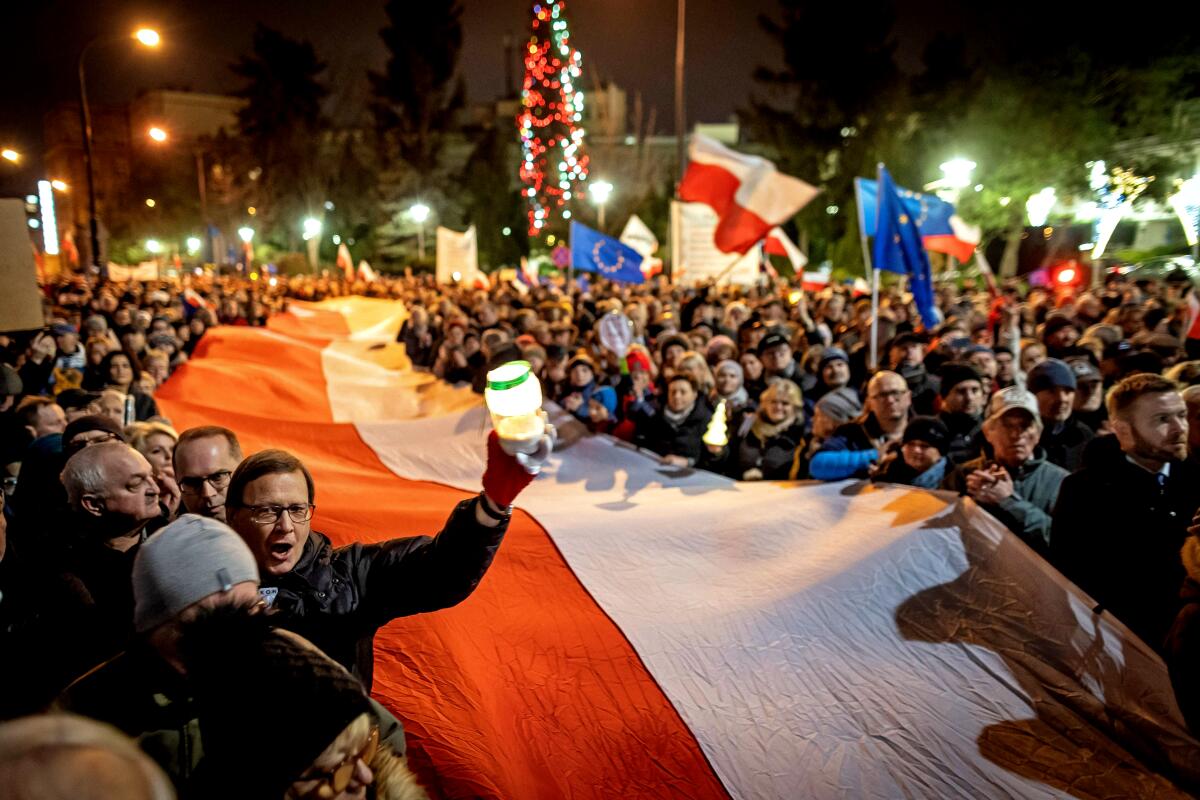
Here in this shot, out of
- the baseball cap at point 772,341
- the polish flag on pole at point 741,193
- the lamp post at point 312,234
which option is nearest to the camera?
the baseball cap at point 772,341

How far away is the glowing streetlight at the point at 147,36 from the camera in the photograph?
14.8m

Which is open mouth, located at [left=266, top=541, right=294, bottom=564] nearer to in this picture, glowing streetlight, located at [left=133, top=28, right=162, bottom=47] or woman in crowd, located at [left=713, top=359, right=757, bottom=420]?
woman in crowd, located at [left=713, top=359, right=757, bottom=420]

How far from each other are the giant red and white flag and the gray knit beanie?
1.12 m

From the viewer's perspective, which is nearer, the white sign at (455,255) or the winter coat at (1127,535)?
the winter coat at (1127,535)

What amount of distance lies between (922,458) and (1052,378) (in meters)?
1.34

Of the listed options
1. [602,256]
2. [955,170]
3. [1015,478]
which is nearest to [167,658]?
[1015,478]

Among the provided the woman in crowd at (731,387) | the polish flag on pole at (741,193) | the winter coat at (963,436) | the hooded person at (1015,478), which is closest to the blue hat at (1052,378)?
the winter coat at (963,436)

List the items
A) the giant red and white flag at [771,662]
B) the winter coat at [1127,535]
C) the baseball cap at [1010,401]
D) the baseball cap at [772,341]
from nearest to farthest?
1. the giant red and white flag at [771,662]
2. the winter coat at [1127,535]
3. the baseball cap at [1010,401]
4. the baseball cap at [772,341]

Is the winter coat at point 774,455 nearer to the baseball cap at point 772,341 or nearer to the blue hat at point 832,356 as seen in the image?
the blue hat at point 832,356

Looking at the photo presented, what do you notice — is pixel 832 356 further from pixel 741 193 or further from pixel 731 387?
pixel 741 193

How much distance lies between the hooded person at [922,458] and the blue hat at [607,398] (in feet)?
9.87

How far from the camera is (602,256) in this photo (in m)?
13.2

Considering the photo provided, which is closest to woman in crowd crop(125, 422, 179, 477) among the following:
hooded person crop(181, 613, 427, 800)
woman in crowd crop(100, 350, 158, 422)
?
woman in crowd crop(100, 350, 158, 422)

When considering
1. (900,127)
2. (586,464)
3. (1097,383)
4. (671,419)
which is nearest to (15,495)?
(586,464)
